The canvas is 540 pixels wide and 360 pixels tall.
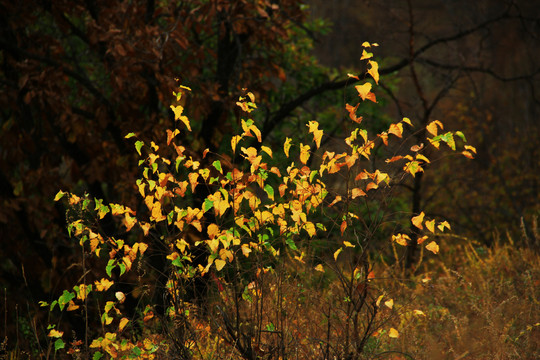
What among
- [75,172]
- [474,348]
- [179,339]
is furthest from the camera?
[75,172]

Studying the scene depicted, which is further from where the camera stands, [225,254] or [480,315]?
[480,315]

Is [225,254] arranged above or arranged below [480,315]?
above

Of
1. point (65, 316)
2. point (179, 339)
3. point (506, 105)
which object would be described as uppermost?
point (506, 105)

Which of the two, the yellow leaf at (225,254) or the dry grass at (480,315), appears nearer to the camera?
the yellow leaf at (225,254)

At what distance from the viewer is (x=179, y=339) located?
357 centimetres

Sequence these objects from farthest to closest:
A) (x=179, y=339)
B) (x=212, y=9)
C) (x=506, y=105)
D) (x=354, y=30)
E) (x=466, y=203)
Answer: (x=354, y=30) < (x=506, y=105) < (x=466, y=203) < (x=212, y=9) < (x=179, y=339)

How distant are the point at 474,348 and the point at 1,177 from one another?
5010 mm

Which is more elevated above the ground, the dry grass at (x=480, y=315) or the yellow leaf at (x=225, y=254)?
the yellow leaf at (x=225, y=254)

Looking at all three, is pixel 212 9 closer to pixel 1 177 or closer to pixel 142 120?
pixel 142 120

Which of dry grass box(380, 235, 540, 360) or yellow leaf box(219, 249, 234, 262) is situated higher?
yellow leaf box(219, 249, 234, 262)

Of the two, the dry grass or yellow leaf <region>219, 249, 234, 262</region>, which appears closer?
yellow leaf <region>219, 249, 234, 262</region>

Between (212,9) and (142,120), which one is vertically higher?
(212,9)

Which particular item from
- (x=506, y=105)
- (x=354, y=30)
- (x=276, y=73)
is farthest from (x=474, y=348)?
(x=354, y=30)

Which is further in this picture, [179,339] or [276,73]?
[276,73]
